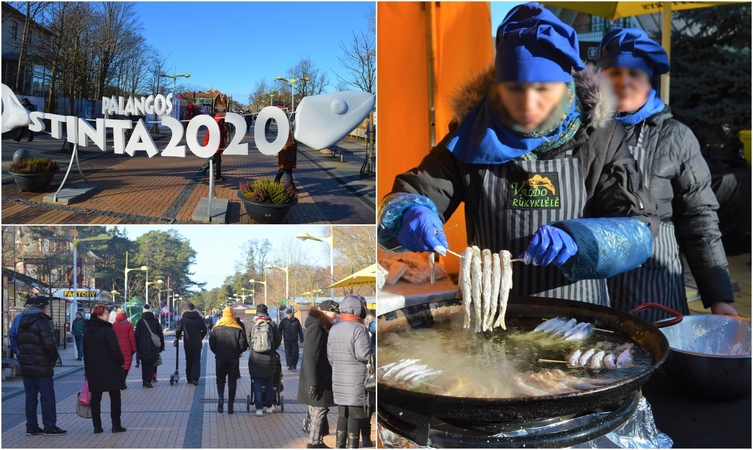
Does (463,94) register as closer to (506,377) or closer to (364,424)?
(506,377)

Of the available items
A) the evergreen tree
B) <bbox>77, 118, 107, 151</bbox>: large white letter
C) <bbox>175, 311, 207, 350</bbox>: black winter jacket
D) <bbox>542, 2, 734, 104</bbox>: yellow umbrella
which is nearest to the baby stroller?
<bbox>175, 311, 207, 350</bbox>: black winter jacket

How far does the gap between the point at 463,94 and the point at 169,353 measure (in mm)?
1341

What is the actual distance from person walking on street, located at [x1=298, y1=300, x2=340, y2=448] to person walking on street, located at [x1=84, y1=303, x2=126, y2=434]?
1.87 feet

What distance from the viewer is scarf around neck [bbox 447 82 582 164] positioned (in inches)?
80.5

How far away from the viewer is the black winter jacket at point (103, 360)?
6.34 feet

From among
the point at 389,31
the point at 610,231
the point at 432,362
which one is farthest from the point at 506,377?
the point at 389,31

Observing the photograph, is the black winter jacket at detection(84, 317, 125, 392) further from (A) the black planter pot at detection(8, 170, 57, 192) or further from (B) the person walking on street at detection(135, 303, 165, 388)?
(A) the black planter pot at detection(8, 170, 57, 192)

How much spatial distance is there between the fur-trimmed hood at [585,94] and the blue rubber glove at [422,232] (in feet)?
1.66

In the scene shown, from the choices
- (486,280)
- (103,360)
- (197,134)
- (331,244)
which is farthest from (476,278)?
(197,134)

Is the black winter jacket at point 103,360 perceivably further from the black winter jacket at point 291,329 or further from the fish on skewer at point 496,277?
the fish on skewer at point 496,277

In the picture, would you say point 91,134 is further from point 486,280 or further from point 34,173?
point 486,280

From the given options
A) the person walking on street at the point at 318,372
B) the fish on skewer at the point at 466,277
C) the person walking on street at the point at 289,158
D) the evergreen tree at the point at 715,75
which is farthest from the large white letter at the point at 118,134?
the evergreen tree at the point at 715,75

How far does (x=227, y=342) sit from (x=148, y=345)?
0.25 metres

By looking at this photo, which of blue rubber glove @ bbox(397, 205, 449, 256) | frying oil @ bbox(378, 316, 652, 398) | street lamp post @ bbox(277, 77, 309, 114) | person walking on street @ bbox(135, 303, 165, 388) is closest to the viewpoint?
frying oil @ bbox(378, 316, 652, 398)
